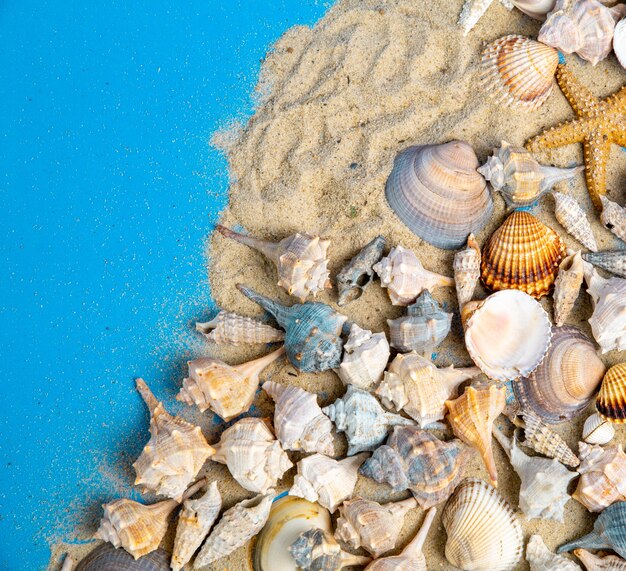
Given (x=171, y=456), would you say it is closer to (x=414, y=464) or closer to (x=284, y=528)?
(x=284, y=528)

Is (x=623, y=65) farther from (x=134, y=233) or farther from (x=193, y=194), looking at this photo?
(x=134, y=233)

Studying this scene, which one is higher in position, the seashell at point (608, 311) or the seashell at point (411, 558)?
the seashell at point (608, 311)

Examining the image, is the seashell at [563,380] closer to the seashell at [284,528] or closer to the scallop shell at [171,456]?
the seashell at [284,528]

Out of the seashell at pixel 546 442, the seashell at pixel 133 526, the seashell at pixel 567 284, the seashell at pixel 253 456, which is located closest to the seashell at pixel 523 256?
the seashell at pixel 567 284

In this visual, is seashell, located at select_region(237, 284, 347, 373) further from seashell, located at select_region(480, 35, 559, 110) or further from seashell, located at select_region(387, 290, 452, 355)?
seashell, located at select_region(480, 35, 559, 110)

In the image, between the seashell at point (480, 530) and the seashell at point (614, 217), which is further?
the seashell at point (614, 217)

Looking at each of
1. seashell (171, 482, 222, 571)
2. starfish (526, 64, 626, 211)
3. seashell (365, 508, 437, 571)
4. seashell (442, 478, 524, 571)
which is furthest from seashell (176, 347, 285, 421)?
starfish (526, 64, 626, 211)

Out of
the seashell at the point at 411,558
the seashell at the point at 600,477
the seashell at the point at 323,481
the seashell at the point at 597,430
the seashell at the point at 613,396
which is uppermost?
the seashell at the point at 323,481

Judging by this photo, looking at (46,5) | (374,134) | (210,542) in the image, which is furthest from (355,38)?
(210,542)
